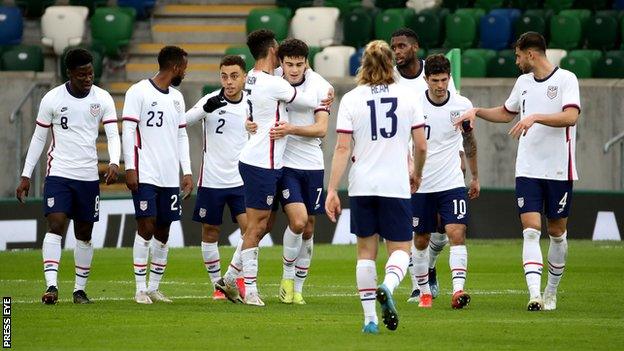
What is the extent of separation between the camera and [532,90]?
14.9 m

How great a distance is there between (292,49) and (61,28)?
15.8 m

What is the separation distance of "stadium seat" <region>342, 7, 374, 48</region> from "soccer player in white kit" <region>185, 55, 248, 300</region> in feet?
43.1

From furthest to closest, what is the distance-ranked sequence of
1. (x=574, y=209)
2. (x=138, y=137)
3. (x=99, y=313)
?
1. (x=574, y=209)
2. (x=138, y=137)
3. (x=99, y=313)

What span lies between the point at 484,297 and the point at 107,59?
15455 mm

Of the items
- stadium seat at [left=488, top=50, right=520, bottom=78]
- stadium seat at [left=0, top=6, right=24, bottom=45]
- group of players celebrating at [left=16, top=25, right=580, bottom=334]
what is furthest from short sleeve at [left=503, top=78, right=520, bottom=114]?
stadium seat at [left=0, top=6, right=24, bottom=45]

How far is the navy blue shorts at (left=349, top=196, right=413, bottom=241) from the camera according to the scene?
495 inches

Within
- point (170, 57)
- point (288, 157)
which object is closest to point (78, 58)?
point (170, 57)

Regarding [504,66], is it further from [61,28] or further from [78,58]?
[78,58]

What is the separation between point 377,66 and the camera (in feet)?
41.0

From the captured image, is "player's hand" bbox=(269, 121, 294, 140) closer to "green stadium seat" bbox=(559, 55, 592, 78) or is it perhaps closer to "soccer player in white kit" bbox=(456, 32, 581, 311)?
"soccer player in white kit" bbox=(456, 32, 581, 311)

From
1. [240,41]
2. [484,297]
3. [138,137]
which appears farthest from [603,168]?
[138,137]

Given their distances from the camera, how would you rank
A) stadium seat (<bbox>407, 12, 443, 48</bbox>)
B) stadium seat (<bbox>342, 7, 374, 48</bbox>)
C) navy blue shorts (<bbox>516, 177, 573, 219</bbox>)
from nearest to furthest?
navy blue shorts (<bbox>516, 177, 573, 219</bbox>) < stadium seat (<bbox>407, 12, 443, 48</bbox>) < stadium seat (<bbox>342, 7, 374, 48</bbox>)

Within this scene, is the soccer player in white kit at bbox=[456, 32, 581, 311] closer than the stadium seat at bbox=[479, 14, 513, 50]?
Yes

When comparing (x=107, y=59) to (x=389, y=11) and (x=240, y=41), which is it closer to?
(x=240, y=41)
